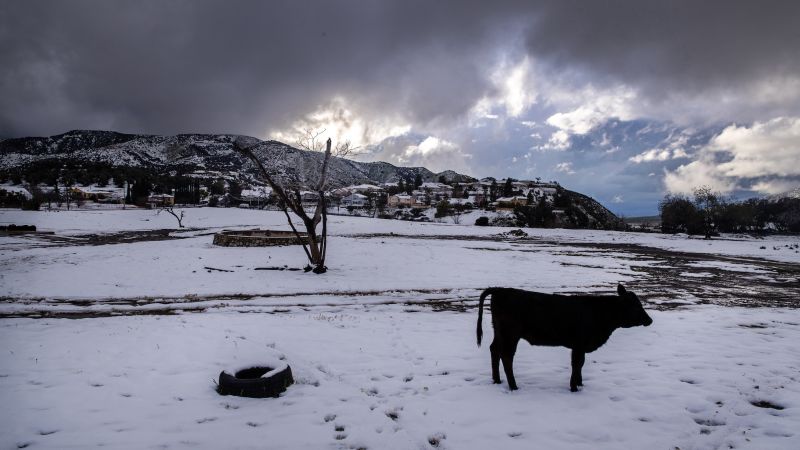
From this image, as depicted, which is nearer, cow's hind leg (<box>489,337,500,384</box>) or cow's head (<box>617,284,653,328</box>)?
cow's head (<box>617,284,653,328</box>)

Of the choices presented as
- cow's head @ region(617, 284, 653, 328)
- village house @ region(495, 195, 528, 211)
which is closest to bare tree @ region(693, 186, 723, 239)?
village house @ region(495, 195, 528, 211)

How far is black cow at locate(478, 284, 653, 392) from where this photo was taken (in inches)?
213

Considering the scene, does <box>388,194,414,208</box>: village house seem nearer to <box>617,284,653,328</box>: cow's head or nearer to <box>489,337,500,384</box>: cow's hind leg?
<box>489,337,500,384</box>: cow's hind leg

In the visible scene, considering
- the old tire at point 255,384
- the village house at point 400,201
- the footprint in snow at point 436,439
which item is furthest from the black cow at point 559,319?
the village house at point 400,201

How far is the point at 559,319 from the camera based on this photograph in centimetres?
541

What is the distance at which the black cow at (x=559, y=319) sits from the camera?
5.42m

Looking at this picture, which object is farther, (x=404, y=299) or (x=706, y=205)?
(x=706, y=205)

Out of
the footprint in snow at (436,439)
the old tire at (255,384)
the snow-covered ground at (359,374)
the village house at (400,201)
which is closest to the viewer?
the footprint in snow at (436,439)

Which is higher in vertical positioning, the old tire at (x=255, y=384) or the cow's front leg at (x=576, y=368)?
the cow's front leg at (x=576, y=368)

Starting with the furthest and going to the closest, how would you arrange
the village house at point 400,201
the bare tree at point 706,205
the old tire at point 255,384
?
the village house at point 400,201 → the bare tree at point 706,205 → the old tire at point 255,384

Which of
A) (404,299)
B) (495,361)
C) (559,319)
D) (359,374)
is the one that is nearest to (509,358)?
(495,361)

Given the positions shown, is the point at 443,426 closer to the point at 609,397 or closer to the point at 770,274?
the point at 609,397

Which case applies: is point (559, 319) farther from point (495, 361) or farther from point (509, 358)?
point (495, 361)

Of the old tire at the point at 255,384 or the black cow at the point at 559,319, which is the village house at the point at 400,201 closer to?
the black cow at the point at 559,319
